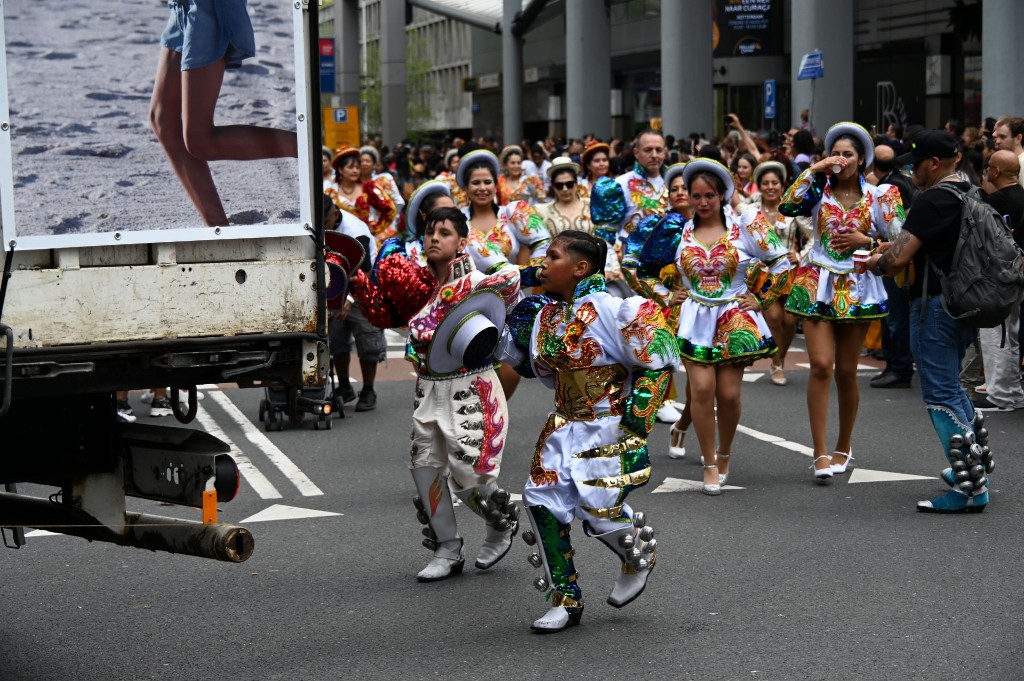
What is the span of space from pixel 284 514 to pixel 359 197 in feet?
20.9

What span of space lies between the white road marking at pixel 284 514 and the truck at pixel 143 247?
115 inches

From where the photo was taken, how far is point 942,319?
8180mm

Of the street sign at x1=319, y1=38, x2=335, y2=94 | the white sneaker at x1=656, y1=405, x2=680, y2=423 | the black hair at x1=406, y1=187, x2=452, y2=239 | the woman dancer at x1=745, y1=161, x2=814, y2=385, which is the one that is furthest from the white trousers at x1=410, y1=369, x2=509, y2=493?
the street sign at x1=319, y1=38, x2=335, y2=94

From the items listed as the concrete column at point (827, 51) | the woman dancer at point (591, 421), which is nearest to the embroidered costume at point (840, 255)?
the woman dancer at point (591, 421)

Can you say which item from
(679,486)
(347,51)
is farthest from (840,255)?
(347,51)

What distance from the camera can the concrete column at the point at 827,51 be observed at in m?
27.8

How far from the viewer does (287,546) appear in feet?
25.8

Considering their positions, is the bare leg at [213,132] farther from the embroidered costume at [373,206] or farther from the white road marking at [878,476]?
the embroidered costume at [373,206]

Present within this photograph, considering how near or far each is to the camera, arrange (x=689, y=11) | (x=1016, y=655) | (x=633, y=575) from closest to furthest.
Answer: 1. (x=1016, y=655)
2. (x=633, y=575)
3. (x=689, y=11)

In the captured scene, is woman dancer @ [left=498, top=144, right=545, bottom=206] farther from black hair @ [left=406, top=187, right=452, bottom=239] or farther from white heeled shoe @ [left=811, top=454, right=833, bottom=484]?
black hair @ [left=406, top=187, right=452, bottom=239]

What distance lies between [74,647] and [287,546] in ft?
6.08

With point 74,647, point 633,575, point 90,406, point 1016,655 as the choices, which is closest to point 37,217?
point 90,406

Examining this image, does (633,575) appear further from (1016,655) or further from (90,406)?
(90,406)

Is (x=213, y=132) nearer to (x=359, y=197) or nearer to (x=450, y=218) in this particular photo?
(x=450, y=218)
